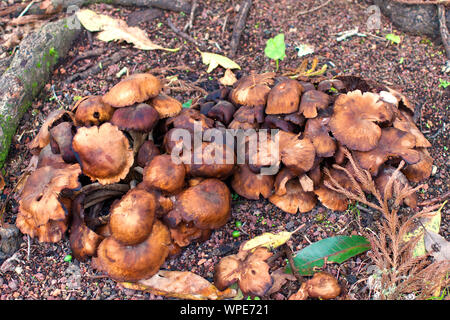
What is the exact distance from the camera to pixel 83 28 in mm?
4820

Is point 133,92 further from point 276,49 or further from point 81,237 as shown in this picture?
point 276,49

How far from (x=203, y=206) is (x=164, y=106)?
3.14 ft

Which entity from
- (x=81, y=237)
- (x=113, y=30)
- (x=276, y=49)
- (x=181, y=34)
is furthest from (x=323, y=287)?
(x=113, y=30)

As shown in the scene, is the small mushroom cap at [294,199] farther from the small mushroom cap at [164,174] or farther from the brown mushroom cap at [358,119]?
the small mushroom cap at [164,174]

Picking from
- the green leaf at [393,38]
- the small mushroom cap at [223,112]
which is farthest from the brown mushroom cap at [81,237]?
the green leaf at [393,38]

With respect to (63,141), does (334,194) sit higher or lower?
lower

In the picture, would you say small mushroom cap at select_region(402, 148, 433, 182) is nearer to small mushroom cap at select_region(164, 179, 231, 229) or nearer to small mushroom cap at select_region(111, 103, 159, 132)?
small mushroom cap at select_region(164, 179, 231, 229)

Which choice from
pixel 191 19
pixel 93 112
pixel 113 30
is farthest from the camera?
pixel 191 19

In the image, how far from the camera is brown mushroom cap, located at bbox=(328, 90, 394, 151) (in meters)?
3.08

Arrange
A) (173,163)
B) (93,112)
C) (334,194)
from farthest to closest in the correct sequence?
(334,194), (93,112), (173,163)

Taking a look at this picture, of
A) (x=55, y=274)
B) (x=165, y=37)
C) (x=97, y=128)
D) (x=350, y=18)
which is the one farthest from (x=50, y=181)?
(x=350, y=18)

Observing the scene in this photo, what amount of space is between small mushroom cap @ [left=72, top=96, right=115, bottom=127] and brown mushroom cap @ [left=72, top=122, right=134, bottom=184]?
244 millimetres

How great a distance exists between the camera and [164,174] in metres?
2.97

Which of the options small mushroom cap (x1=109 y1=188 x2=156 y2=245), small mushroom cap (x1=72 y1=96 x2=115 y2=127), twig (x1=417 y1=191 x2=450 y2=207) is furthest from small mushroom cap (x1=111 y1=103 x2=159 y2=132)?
twig (x1=417 y1=191 x2=450 y2=207)
